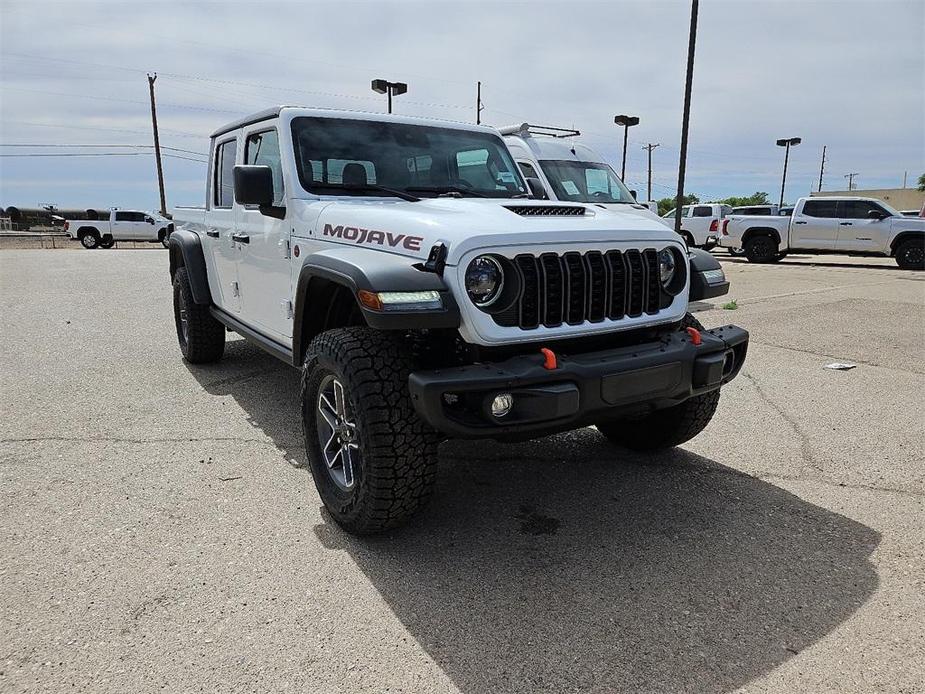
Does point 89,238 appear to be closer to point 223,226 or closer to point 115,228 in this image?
point 115,228

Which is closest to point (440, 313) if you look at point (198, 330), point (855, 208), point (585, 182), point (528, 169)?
point (198, 330)

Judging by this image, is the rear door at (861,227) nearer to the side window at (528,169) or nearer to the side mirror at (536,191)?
the side window at (528,169)

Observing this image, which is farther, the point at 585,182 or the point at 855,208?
the point at 855,208

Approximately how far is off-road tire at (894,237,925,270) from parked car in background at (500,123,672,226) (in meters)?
9.48

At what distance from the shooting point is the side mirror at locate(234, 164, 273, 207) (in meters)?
3.63

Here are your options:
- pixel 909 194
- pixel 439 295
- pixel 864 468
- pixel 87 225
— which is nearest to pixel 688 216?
pixel 864 468

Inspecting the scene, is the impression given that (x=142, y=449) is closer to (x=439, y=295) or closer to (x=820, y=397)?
(x=439, y=295)

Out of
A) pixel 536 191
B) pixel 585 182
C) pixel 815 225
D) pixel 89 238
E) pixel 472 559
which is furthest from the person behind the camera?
pixel 89 238

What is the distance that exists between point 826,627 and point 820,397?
10.8 ft

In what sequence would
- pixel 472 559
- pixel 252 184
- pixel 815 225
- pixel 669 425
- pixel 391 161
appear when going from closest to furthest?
1. pixel 472 559
2. pixel 252 184
3. pixel 669 425
4. pixel 391 161
5. pixel 815 225

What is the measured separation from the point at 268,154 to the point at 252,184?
74 centimetres

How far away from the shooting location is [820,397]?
212 inches

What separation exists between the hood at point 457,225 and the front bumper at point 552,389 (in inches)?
19.9

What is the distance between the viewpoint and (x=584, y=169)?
37.7 ft
